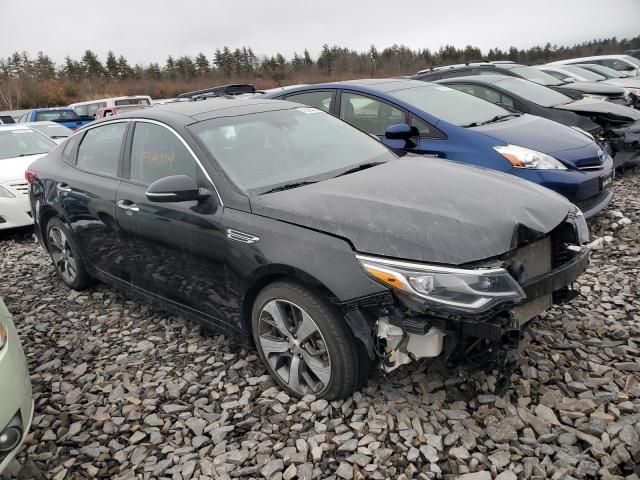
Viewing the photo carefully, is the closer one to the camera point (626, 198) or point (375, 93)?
point (375, 93)

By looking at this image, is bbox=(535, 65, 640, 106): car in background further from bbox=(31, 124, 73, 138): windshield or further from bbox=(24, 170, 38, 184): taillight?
bbox=(24, 170, 38, 184): taillight

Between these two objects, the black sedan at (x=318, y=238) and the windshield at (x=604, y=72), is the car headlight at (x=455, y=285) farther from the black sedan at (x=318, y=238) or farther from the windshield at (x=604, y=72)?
the windshield at (x=604, y=72)

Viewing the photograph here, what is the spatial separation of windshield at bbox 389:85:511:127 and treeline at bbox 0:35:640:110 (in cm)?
4089

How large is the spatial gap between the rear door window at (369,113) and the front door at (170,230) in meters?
2.44

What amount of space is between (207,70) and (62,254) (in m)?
67.2

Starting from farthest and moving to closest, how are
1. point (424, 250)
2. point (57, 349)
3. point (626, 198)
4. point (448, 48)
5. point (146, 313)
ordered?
point (448, 48) < point (626, 198) < point (146, 313) < point (57, 349) < point (424, 250)

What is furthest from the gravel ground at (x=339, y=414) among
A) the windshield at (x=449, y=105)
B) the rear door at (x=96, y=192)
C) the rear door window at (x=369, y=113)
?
the rear door window at (x=369, y=113)

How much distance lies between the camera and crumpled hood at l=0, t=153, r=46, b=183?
660 cm

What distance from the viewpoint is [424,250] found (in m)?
2.31

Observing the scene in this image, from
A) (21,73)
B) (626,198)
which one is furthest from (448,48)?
(626,198)

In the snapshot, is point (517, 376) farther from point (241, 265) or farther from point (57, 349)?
point (57, 349)

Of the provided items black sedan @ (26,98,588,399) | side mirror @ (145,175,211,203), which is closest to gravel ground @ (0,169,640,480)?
black sedan @ (26,98,588,399)

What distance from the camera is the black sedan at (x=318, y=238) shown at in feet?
7.57

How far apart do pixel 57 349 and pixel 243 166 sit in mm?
1987
